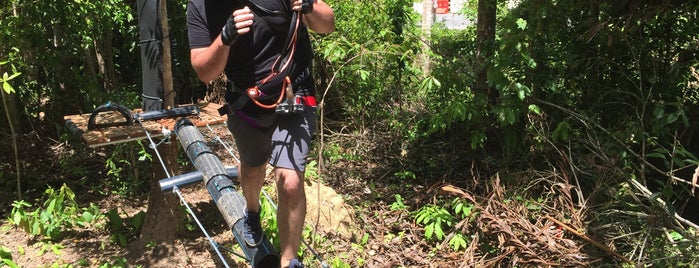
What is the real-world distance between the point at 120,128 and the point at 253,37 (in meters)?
1.76

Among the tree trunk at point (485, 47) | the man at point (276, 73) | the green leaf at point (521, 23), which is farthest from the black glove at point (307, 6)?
the tree trunk at point (485, 47)

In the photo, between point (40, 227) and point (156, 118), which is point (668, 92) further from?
point (40, 227)

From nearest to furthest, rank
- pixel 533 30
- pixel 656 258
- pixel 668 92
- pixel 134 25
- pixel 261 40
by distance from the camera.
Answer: pixel 261 40 → pixel 656 258 → pixel 533 30 → pixel 668 92 → pixel 134 25

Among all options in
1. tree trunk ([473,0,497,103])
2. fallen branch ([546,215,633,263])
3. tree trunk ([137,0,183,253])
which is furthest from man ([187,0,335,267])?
tree trunk ([473,0,497,103])

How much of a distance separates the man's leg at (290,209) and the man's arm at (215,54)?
1.84 feet

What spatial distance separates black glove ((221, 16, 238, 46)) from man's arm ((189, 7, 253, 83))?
16 millimetres

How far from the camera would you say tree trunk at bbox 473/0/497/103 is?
→ 4809mm

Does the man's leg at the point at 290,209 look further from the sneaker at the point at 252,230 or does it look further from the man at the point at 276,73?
the sneaker at the point at 252,230

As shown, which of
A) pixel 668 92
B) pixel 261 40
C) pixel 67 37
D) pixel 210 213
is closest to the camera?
pixel 261 40

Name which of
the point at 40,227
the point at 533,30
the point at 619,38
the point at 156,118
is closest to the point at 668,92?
the point at 619,38

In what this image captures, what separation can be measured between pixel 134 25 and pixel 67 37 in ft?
3.47

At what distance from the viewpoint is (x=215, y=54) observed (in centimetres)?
247

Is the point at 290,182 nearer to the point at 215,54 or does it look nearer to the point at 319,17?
the point at 215,54

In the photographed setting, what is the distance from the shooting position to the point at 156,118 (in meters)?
3.89
